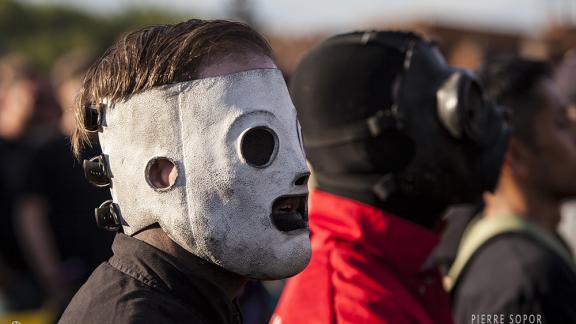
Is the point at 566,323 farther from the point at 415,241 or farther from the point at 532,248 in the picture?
the point at 415,241

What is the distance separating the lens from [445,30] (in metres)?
12.8

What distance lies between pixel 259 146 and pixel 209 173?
0.52ft

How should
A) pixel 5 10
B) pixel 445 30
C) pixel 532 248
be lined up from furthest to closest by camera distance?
pixel 5 10 < pixel 445 30 < pixel 532 248

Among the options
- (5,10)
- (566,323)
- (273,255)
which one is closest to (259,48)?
(273,255)

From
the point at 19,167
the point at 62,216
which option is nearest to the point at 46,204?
the point at 62,216

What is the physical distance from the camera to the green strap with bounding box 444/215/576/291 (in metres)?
3.70

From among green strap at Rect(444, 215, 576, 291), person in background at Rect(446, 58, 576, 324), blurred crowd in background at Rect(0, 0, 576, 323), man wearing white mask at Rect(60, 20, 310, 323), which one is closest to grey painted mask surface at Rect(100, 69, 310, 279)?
man wearing white mask at Rect(60, 20, 310, 323)

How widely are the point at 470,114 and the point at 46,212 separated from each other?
4055mm

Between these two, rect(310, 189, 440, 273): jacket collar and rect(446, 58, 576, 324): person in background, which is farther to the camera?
rect(446, 58, 576, 324): person in background

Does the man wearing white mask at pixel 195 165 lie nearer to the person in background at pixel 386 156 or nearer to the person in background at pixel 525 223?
the person in background at pixel 386 156

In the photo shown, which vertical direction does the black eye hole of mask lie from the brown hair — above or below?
below

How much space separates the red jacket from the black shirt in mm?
713

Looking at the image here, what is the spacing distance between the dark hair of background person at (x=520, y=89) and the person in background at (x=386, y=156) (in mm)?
889

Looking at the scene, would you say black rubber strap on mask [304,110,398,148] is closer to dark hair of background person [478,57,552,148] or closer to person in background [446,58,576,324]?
person in background [446,58,576,324]
